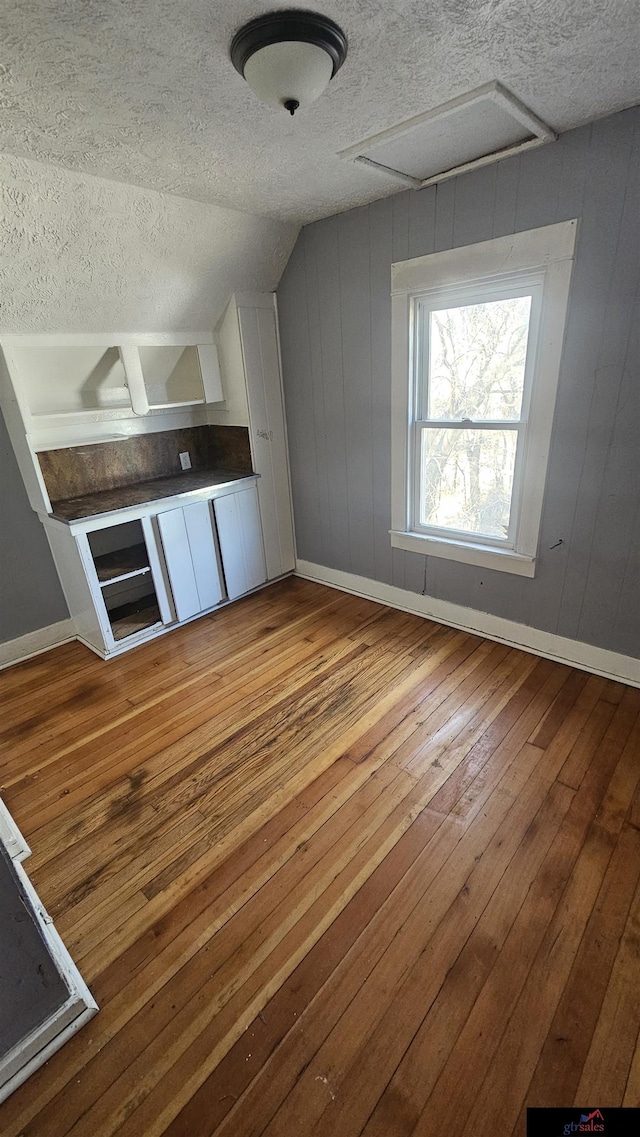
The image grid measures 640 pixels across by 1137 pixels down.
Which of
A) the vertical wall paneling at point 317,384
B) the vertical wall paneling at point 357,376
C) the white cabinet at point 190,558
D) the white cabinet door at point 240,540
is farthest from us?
the white cabinet door at point 240,540

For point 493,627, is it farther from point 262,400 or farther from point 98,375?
point 98,375

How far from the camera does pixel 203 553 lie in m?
3.20

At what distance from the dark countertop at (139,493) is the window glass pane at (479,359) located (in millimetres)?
1417

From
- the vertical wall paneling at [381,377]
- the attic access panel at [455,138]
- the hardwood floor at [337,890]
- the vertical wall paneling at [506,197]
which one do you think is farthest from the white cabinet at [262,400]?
the vertical wall paneling at [506,197]

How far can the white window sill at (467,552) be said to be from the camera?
2.55 meters

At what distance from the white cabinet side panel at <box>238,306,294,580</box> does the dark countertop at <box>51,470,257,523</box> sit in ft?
0.63

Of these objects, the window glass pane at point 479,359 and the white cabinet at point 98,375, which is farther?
the white cabinet at point 98,375

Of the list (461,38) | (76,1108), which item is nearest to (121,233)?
(461,38)

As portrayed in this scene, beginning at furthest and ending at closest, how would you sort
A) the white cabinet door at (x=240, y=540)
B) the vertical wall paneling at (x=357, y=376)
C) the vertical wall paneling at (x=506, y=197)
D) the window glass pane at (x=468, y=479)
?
the white cabinet door at (x=240, y=540) → the vertical wall paneling at (x=357, y=376) → the window glass pane at (x=468, y=479) → the vertical wall paneling at (x=506, y=197)

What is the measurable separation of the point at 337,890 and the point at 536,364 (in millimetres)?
2269

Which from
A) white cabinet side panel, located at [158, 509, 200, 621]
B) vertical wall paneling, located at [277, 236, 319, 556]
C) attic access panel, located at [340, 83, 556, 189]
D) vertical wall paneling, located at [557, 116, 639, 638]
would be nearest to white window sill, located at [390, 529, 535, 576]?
vertical wall paneling, located at [557, 116, 639, 638]

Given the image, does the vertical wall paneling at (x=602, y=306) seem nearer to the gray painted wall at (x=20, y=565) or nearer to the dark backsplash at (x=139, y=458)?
the dark backsplash at (x=139, y=458)

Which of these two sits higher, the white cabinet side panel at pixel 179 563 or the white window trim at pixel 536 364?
the white window trim at pixel 536 364

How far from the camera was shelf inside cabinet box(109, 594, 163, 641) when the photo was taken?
2996mm
